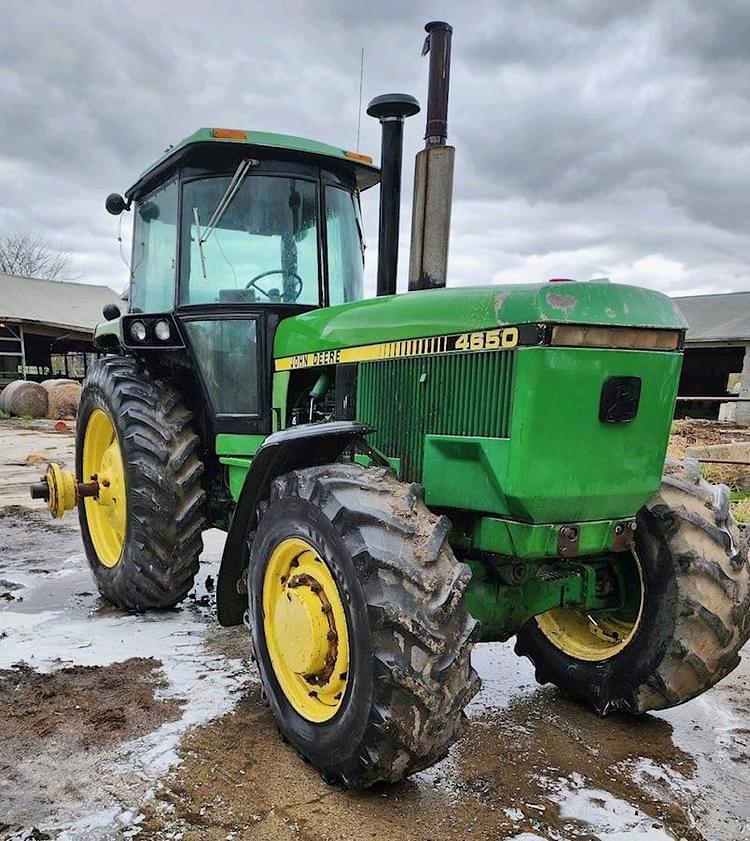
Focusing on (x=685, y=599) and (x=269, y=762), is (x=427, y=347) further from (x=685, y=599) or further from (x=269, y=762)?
(x=269, y=762)

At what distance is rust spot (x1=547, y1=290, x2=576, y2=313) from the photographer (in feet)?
7.50

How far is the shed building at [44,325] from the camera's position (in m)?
25.8

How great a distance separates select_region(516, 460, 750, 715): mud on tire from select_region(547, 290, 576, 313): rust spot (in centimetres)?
95

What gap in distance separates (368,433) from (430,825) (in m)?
1.37

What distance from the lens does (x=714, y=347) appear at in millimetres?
24953

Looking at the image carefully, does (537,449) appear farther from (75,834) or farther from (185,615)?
(185,615)

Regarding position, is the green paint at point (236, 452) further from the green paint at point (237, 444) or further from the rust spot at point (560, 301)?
the rust spot at point (560, 301)

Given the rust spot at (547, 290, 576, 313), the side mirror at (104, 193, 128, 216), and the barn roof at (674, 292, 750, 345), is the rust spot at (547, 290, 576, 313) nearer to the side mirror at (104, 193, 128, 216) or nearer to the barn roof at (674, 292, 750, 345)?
the side mirror at (104, 193, 128, 216)

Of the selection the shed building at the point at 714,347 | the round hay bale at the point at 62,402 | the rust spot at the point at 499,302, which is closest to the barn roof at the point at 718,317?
the shed building at the point at 714,347

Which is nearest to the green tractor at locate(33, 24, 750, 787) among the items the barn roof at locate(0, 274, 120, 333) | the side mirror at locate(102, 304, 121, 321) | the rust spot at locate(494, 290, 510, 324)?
the rust spot at locate(494, 290, 510, 324)

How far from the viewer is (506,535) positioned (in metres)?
2.49

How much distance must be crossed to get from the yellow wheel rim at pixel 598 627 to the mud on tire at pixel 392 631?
41.4 inches

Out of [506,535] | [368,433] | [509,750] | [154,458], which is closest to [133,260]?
[154,458]

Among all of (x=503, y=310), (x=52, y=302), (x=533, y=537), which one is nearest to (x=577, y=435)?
(x=533, y=537)
